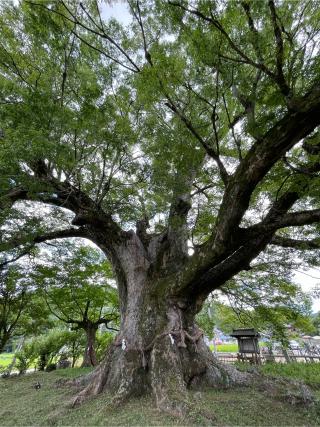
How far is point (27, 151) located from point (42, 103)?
90cm

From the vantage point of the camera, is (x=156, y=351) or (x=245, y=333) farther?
(x=245, y=333)

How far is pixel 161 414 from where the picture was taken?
3.22 metres

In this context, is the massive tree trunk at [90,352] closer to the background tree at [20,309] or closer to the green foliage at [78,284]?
the green foliage at [78,284]

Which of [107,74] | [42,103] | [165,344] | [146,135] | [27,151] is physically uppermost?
[107,74]

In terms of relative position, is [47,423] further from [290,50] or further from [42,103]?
[290,50]

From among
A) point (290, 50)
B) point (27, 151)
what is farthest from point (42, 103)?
point (290, 50)

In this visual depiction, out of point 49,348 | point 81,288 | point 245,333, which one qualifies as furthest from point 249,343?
point 49,348

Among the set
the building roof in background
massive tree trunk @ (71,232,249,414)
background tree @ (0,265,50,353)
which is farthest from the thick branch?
the building roof in background

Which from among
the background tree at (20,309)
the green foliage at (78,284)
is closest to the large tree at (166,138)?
the green foliage at (78,284)

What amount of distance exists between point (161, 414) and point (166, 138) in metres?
4.39

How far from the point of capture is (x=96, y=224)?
5473 millimetres

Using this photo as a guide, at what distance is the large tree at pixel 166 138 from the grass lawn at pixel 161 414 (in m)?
0.29

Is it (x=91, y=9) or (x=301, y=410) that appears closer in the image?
(x=301, y=410)

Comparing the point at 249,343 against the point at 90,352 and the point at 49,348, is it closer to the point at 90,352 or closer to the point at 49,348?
the point at 90,352
